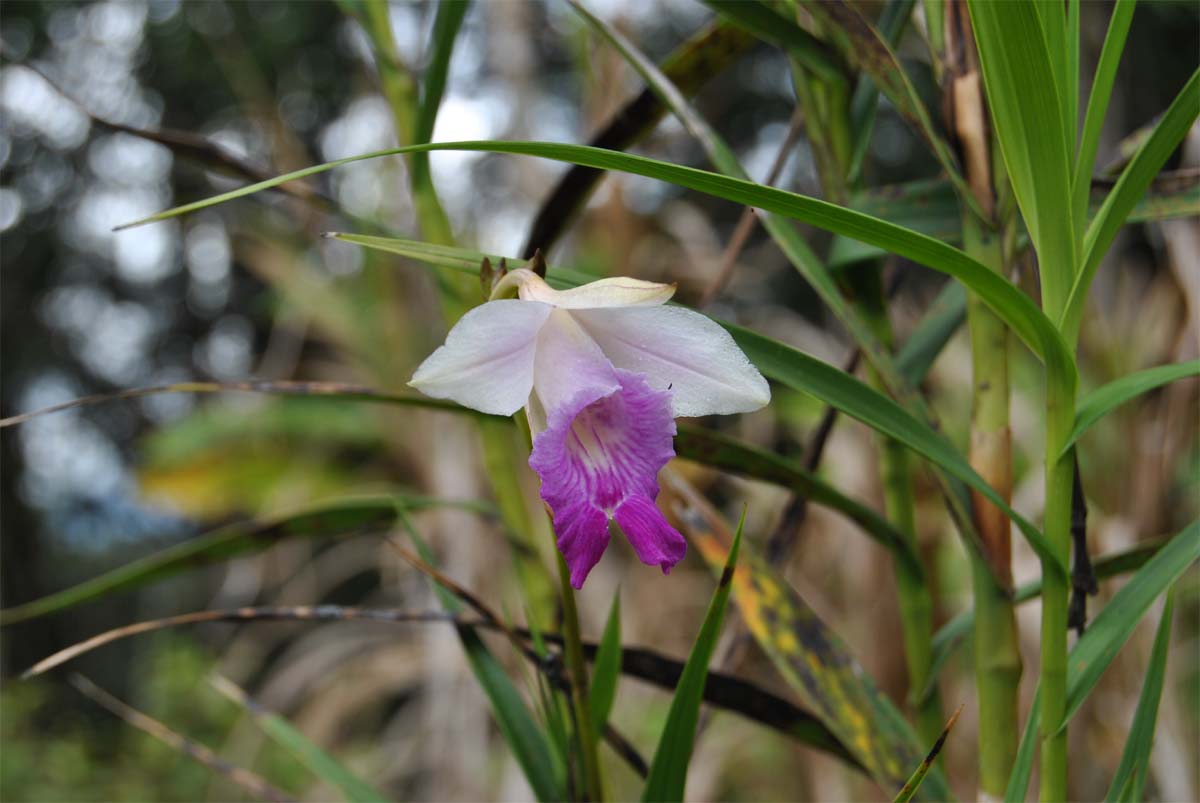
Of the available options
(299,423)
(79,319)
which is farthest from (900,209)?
(79,319)

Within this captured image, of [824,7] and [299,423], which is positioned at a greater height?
[299,423]

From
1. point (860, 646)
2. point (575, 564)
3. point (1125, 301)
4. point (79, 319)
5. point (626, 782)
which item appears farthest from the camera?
point (79, 319)

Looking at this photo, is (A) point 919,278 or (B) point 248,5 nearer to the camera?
(A) point 919,278

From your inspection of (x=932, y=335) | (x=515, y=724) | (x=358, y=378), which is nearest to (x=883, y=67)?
(x=932, y=335)

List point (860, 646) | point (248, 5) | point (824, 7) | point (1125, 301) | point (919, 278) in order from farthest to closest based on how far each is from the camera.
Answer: point (248, 5), point (919, 278), point (1125, 301), point (860, 646), point (824, 7)

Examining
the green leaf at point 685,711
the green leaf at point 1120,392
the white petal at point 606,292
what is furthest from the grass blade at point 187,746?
the green leaf at point 1120,392

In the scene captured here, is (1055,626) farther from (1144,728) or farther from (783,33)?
(783,33)

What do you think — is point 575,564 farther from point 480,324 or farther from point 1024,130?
point 1024,130

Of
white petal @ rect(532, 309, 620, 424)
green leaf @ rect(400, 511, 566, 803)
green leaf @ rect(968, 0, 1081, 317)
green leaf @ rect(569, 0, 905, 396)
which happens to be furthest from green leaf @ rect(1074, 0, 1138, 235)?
green leaf @ rect(400, 511, 566, 803)
